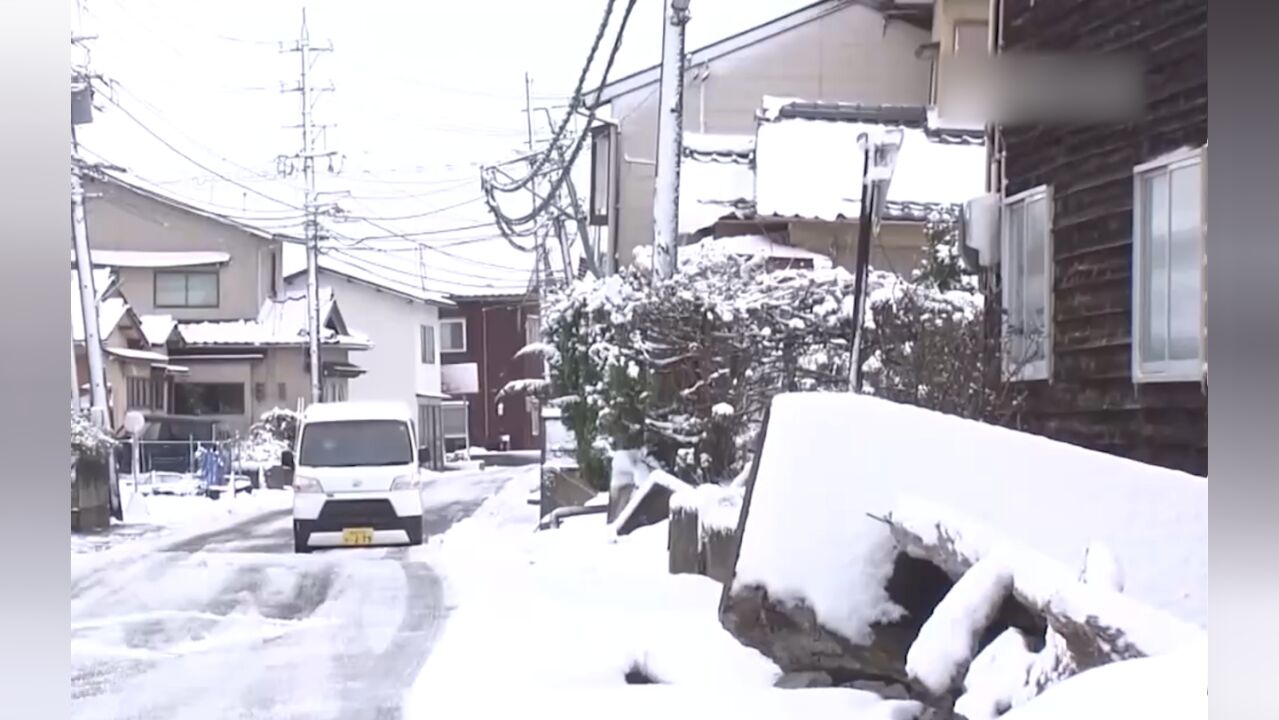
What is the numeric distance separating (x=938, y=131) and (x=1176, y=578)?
149 cm

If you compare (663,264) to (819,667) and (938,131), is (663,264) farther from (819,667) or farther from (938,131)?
(819,667)

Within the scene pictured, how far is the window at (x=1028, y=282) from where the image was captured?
416cm

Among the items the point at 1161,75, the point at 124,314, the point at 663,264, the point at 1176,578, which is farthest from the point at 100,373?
the point at 1161,75

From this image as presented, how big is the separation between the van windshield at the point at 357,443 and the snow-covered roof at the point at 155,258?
55cm

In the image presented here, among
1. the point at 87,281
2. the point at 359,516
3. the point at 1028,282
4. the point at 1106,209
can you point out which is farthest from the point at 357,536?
the point at 1106,209

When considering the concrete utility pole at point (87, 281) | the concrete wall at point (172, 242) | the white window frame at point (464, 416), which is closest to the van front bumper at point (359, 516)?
the white window frame at point (464, 416)

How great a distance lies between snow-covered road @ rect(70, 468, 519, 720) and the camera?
336 cm

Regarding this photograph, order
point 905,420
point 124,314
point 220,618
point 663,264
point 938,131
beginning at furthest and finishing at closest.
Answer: point 663,264, point 220,618, point 938,131, point 124,314, point 905,420

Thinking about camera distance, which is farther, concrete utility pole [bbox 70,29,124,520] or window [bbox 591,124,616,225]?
window [bbox 591,124,616,225]

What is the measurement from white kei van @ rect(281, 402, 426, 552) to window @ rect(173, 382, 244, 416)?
0.21 meters

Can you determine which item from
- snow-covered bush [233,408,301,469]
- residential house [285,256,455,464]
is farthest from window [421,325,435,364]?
snow-covered bush [233,408,301,469]

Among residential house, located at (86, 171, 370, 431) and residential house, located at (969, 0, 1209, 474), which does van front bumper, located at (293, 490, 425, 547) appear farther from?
residential house, located at (969, 0, 1209, 474)

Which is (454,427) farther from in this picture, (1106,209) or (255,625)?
(1106,209)

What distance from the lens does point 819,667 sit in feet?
9.41
